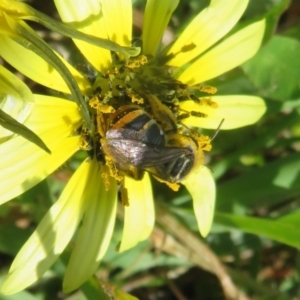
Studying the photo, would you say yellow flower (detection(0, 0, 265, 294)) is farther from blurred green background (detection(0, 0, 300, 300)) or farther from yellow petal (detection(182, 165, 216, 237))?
blurred green background (detection(0, 0, 300, 300))

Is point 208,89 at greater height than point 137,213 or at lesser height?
greater

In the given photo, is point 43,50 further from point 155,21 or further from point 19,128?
point 155,21

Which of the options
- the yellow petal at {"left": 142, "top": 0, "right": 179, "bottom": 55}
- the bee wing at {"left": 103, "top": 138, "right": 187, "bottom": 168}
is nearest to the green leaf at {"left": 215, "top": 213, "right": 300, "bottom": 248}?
the bee wing at {"left": 103, "top": 138, "right": 187, "bottom": 168}

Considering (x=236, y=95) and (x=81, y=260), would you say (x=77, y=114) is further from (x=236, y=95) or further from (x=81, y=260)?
(x=236, y=95)

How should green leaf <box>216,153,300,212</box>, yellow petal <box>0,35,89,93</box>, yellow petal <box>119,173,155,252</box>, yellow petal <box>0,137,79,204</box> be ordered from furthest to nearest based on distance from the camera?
1. green leaf <box>216,153,300,212</box>
2. yellow petal <box>119,173,155,252</box>
3. yellow petal <box>0,137,79,204</box>
4. yellow petal <box>0,35,89,93</box>

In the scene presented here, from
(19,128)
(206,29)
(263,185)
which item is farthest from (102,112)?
(263,185)

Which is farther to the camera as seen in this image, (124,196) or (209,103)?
(209,103)
